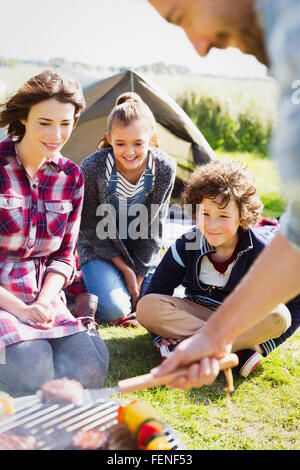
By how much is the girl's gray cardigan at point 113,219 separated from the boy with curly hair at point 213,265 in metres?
0.42

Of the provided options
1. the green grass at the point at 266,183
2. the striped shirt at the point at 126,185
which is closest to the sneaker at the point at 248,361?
the striped shirt at the point at 126,185

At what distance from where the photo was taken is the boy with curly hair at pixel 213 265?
1882mm

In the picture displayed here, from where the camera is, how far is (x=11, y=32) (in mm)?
1547

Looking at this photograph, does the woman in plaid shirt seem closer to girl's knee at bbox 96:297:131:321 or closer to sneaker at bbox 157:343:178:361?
sneaker at bbox 157:343:178:361

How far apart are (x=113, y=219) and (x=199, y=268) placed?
58 centimetres

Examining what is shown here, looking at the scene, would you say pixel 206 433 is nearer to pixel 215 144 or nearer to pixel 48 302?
pixel 48 302

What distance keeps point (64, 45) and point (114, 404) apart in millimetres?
1139

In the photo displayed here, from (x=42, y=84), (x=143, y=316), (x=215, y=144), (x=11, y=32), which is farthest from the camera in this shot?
(x=215, y=144)

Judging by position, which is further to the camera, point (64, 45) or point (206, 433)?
point (64, 45)

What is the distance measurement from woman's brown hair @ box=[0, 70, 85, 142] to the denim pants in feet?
2.71

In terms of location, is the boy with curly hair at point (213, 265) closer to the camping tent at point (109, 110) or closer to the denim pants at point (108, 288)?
the denim pants at point (108, 288)

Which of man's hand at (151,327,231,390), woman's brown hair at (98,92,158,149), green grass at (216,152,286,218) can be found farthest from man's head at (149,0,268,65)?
green grass at (216,152,286,218)
